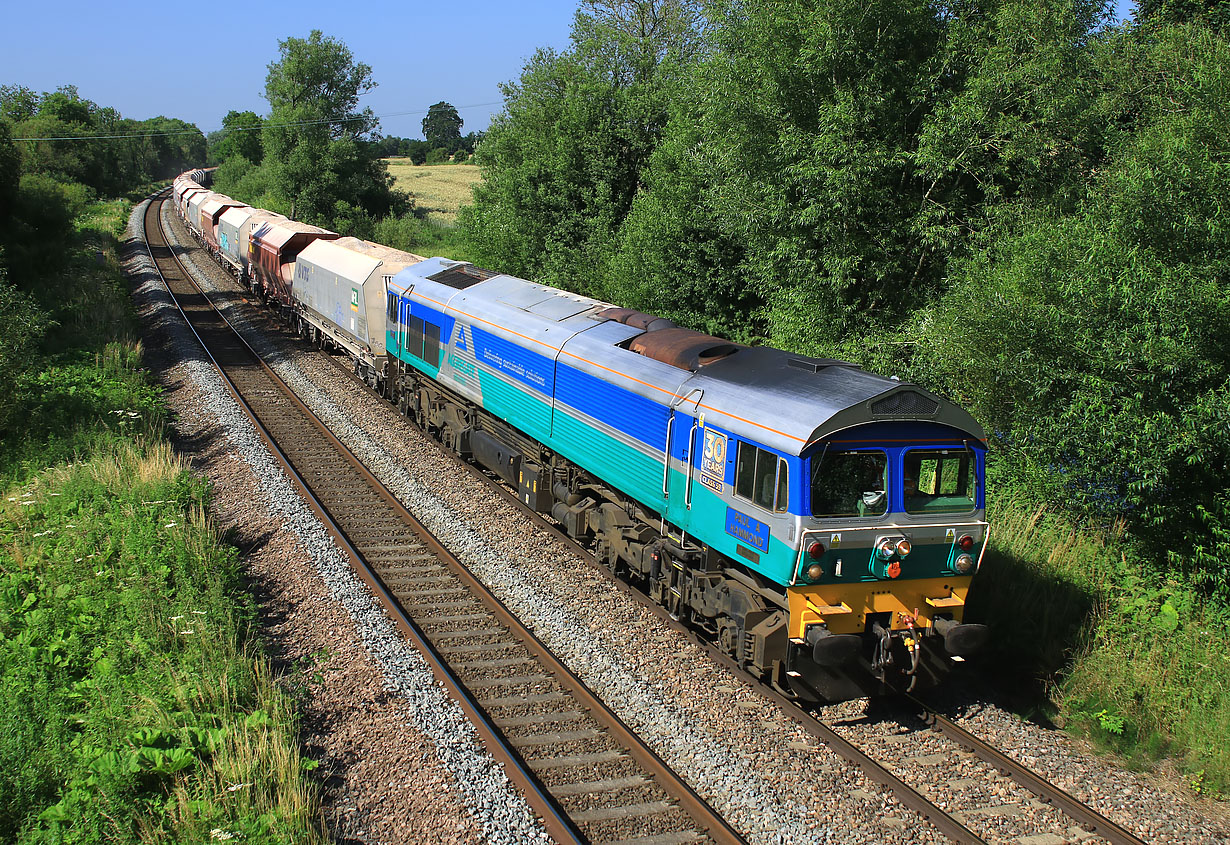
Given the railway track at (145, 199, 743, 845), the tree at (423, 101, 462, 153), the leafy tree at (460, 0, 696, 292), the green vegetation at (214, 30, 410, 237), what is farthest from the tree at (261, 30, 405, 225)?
the tree at (423, 101, 462, 153)

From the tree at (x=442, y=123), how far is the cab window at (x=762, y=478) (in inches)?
6542

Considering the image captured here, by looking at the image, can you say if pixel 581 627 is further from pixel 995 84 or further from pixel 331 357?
pixel 331 357

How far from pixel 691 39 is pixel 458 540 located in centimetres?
2390

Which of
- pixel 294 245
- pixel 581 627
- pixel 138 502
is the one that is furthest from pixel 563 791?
pixel 294 245

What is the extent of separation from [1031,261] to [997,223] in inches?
133

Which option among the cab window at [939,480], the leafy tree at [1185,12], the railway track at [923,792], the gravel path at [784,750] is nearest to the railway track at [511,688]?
the gravel path at [784,750]

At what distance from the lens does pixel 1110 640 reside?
8.96 m

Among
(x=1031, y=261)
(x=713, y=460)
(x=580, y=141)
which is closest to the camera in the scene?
(x=713, y=460)

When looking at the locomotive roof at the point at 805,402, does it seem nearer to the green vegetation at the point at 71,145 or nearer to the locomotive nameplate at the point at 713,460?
the locomotive nameplate at the point at 713,460

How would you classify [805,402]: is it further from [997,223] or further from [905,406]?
[997,223]

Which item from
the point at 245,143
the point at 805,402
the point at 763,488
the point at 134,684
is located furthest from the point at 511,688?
the point at 245,143

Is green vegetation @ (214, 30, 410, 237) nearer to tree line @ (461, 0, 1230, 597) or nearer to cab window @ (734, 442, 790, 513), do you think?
tree line @ (461, 0, 1230, 597)

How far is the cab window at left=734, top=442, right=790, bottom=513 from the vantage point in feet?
25.2

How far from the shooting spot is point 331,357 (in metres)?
24.6
